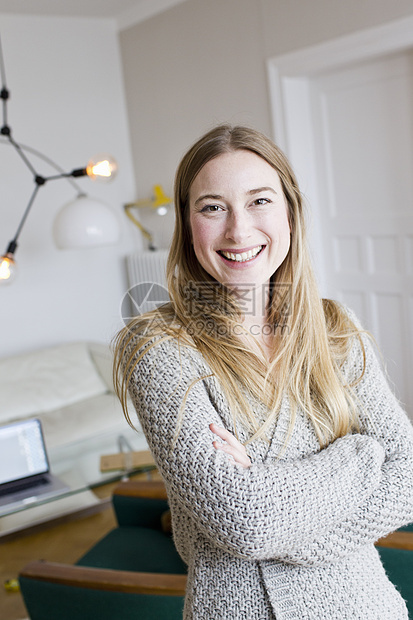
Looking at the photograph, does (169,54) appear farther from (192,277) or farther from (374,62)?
(192,277)

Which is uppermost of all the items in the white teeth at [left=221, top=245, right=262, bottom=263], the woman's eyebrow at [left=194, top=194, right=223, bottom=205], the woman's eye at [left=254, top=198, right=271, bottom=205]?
the woman's eyebrow at [left=194, top=194, right=223, bottom=205]

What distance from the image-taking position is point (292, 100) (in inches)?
138

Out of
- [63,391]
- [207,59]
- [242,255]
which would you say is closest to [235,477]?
[242,255]

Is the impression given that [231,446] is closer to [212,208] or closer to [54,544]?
[212,208]

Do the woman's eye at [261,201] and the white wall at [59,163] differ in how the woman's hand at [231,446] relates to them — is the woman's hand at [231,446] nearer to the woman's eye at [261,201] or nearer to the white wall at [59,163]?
the woman's eye at [261,201]

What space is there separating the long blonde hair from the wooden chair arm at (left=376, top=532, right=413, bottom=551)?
623mm

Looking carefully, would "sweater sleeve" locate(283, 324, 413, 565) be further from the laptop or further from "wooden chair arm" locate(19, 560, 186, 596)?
the laptop

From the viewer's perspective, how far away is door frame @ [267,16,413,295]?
123 inches

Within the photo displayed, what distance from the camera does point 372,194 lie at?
11.0 ft

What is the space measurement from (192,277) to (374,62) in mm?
→ 2485

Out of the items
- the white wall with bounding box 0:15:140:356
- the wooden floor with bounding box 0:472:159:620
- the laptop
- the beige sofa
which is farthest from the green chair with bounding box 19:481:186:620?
the white wall with bounding box 0:15:140:356

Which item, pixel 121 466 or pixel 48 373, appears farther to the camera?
pixel 48 373

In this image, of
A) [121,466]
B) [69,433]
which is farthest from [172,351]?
[69,433]

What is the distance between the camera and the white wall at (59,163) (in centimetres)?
409
